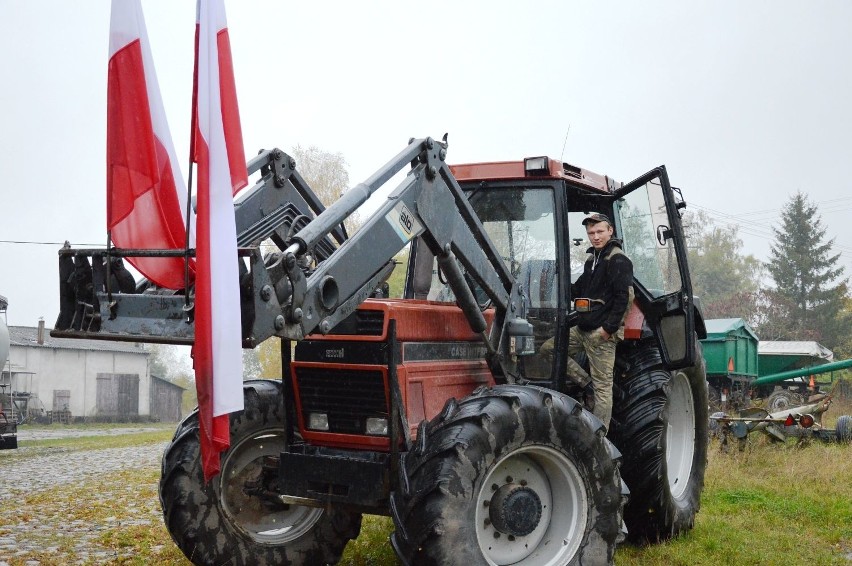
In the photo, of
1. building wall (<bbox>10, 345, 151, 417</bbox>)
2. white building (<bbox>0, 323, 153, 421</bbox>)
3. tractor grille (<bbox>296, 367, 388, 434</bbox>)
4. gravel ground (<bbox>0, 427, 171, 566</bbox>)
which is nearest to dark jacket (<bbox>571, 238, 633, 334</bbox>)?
tractor grille (<bbox>296, 367, 388, 434</bbox>)

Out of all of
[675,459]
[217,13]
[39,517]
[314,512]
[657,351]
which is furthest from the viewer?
[39,517]

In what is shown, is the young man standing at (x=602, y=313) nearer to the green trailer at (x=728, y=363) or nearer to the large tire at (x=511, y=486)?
the large tire at (x=511, y=486)

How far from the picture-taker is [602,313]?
601 centimetres

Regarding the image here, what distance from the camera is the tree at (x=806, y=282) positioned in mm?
46531

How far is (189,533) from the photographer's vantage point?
17.2 feet

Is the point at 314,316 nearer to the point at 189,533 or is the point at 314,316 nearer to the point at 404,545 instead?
the point at 404,545

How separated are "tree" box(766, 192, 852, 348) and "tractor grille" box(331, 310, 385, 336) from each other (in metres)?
45.6

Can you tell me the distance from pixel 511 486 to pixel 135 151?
105 inches

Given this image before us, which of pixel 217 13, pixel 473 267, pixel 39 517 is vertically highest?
pixel 217 13

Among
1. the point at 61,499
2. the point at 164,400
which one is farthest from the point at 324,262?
the point at 164,400

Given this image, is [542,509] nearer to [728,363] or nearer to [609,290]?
[609,290]

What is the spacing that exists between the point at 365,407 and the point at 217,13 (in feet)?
7.48

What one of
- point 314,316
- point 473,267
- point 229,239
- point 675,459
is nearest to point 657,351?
point 675,459

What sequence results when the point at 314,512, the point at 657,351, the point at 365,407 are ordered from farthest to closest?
the point at 657,351 → the point at 314,512 → the point at 365,407
